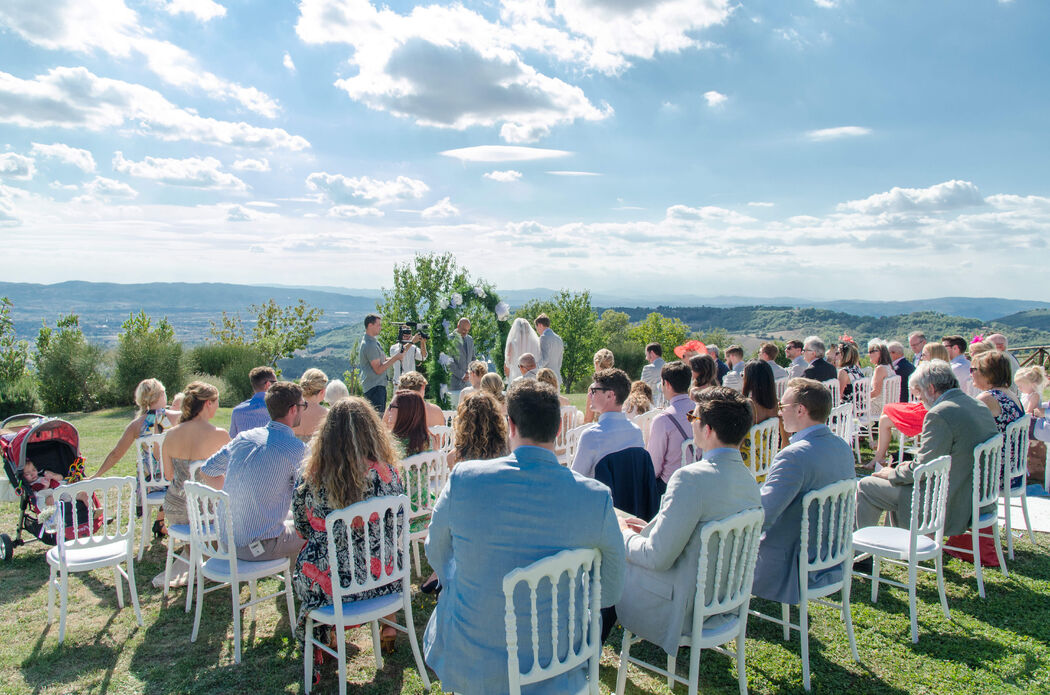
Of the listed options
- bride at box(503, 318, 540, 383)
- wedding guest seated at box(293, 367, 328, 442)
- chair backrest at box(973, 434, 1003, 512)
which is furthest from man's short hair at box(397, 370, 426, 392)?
bride at box(503, 318, 540, 383)

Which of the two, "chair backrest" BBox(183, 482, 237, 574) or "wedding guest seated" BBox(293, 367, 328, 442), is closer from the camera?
"chair backrest" BBox(183, 482, 237, 574)

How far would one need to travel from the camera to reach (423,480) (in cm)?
460

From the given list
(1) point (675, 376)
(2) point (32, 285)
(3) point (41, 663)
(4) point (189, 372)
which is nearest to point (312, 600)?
(3) point (41, 663)

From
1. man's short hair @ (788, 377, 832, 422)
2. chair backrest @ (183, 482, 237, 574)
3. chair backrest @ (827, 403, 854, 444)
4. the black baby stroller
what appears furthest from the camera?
chair backrest @ (827, 403, 854, 444)

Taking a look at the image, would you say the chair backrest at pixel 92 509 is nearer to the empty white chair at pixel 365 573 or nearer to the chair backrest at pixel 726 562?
the empty white chair at pixel 365 573

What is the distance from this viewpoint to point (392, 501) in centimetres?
294

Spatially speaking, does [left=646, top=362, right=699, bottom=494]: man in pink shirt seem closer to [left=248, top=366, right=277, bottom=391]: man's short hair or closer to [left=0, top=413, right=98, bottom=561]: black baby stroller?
[left=248, top=366, right=277, bottom=391]: man's short hair

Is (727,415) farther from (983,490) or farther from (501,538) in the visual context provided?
(983,490)

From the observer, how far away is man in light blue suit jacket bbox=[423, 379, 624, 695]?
80.4 inches

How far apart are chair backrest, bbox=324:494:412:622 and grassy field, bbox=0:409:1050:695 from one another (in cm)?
61

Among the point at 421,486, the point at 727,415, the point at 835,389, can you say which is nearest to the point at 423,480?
the point at 421,486

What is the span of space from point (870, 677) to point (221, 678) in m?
3.39

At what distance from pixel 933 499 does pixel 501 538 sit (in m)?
3.01

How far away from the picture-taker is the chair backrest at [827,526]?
117 inches
